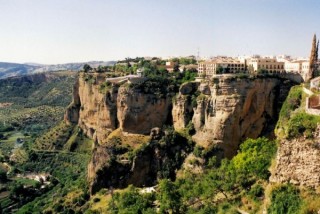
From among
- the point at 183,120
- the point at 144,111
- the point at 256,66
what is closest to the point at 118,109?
the point at 144,111

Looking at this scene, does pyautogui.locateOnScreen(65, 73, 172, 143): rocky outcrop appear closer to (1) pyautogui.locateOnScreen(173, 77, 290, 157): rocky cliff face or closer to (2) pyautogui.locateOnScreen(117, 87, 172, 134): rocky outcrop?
(2) pyautogui.locateOnScreen(117, 87, 172, 134): rocky outcrop

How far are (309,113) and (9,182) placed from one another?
6083 centimetres

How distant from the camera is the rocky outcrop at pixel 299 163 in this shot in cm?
2617

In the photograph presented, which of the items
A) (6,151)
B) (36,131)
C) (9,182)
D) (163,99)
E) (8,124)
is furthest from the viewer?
(8,124)

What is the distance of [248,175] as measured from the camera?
120 ft

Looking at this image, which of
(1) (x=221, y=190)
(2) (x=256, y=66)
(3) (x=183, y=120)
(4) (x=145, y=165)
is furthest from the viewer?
(2) (x=256, y=66)

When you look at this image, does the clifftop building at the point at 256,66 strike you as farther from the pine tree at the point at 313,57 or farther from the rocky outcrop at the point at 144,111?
the rocky outcrop at the point at 144,111

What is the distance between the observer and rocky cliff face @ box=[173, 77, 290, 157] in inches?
2239

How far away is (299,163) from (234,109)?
30.1m

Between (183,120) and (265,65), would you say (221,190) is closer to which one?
(183,120)

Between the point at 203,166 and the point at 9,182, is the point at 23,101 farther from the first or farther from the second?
the point at 203,166

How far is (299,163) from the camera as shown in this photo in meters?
26.8

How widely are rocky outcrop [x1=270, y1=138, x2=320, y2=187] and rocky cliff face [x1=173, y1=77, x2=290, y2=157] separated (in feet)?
94.8

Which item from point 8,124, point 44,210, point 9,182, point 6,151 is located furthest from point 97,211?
point 8,124
